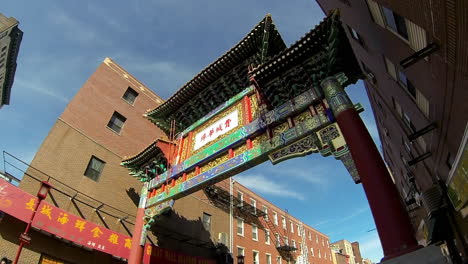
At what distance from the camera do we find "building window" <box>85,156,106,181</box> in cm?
1397

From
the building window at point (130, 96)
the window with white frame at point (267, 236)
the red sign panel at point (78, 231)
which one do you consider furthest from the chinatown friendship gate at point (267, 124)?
the window with white frame at point (267, 236)

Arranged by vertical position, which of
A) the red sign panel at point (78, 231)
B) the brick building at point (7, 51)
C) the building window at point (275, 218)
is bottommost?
the red sign panel at point (78, 231)

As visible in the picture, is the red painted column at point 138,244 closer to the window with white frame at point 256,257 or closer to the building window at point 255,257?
the window with white frame at point 256,257

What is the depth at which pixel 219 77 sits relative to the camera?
1087 cm

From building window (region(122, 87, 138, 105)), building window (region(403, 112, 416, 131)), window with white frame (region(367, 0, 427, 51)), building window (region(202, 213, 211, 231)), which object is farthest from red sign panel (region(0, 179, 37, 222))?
building window (region(403, 112, 416, 131))

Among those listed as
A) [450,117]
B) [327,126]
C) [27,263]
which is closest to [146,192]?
[27,263]

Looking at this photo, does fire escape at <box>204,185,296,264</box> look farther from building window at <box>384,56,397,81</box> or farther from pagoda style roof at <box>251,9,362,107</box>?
building window at <box>384,56,397,81</box>

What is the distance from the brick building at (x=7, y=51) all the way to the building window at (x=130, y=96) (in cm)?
973

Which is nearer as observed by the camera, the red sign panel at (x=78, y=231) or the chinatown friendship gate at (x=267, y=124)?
the chinatown friendship gate at (x=267, y=124)

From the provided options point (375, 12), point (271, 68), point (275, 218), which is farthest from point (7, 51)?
point (275, 218)

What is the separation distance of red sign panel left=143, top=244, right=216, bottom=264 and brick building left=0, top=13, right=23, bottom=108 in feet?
63.4

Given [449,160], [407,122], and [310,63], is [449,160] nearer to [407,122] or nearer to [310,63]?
[407,122]

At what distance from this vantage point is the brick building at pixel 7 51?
62.3 feet

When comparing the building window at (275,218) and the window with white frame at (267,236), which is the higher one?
the building window at (275,218)
